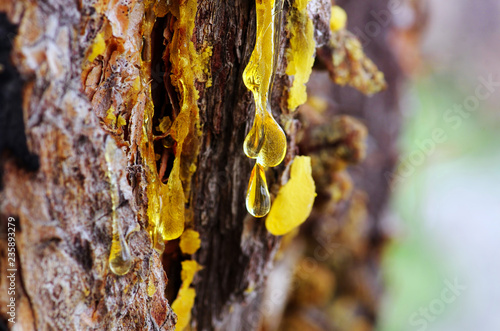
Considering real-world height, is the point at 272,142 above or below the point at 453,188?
above

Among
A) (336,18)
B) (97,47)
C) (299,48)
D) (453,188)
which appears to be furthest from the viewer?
(453,188)

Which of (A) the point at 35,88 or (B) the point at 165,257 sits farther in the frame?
(B) the point at 165,257

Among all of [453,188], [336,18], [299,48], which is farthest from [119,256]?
[453,188]

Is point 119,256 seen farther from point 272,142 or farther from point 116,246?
point 272,142

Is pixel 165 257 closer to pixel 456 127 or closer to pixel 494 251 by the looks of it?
pixel 494 251

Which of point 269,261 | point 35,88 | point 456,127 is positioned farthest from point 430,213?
point 35,88

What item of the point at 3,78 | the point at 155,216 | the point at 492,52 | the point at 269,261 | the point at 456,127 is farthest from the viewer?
the point at 456,127
